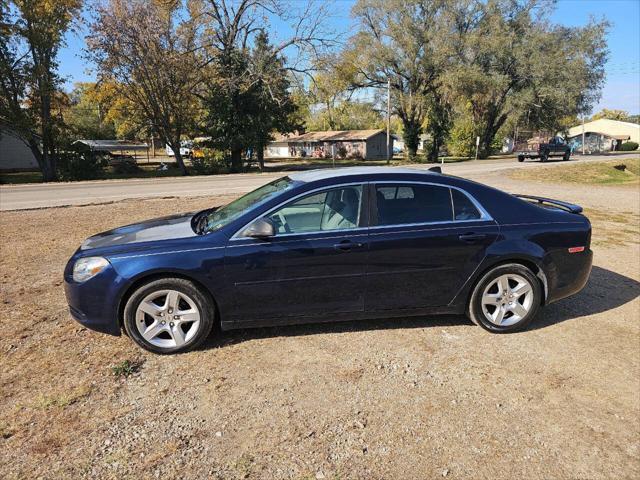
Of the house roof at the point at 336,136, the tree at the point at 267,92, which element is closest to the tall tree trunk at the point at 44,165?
the tree at the point at 267,92

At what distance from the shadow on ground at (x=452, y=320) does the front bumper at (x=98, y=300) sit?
81 cm

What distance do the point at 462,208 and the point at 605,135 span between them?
90.3 m

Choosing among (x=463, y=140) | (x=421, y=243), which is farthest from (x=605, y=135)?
(x=421, y=243)

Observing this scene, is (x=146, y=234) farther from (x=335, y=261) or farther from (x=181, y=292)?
(x=335, y=261)

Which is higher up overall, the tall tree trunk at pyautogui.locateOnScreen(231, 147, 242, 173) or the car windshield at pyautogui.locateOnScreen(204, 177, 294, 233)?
the tall tree trunk at pyautogui.locateOnScreen(231, 147, 242, 173)

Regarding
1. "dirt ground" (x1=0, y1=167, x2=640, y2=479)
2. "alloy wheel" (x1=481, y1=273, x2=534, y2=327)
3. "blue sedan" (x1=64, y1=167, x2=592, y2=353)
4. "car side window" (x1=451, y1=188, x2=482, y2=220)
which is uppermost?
"car side window" (x1=451, y1=188, x2=482, y2=220)

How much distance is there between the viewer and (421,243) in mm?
3898

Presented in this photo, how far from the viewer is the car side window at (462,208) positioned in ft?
13.3

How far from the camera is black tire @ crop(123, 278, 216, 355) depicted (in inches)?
141

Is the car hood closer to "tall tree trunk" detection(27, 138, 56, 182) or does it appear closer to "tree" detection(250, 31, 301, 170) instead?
"tall tree trunk" detection(27, 138, 56, 182)

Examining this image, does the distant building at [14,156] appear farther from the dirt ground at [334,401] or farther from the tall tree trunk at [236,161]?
the dirt ground at [334,401]

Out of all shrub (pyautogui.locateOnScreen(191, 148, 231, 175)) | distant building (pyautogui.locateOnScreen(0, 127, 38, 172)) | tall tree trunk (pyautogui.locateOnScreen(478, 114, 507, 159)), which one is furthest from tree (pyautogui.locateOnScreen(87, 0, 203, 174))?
tall tree trunk (pyautogui.locateOnScreen(478, 114, 507, 159))

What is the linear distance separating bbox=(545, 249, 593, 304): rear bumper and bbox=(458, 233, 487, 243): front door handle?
75 cm

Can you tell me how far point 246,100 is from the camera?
3172 centimetres
